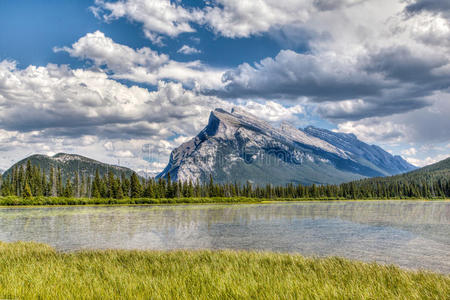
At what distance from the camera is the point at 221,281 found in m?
12.9

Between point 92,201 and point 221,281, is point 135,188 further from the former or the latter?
point 221,281

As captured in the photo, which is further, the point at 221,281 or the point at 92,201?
the point at 92,201

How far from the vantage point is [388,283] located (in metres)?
14.5

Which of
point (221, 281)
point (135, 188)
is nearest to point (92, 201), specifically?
point (135, 188)

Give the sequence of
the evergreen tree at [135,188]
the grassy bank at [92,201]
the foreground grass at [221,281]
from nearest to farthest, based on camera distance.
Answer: the foreground grass at [221,281], the grassy bank at [92,201], the evergreen tree at [135,188]

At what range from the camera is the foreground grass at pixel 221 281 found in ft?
37.4

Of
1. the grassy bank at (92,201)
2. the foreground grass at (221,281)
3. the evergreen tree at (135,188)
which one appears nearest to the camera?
the foreground grass at (221,281)

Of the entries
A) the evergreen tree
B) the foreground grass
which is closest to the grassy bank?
the evergreen tree

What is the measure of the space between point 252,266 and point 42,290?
9.91m

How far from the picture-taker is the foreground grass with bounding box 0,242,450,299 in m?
11.4

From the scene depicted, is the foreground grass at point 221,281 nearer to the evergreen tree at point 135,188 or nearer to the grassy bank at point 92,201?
the grassy bank at point 92,201

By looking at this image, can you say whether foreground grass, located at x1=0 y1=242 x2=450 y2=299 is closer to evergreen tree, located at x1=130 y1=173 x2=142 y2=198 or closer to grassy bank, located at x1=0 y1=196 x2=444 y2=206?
grassy bank, located at x1=0 y1=196 x2=444 y2=206

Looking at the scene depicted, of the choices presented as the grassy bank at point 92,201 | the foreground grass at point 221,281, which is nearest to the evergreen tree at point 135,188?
the grassy bank at point 92,201

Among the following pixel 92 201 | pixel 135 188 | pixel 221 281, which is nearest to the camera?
pixel 221 281
